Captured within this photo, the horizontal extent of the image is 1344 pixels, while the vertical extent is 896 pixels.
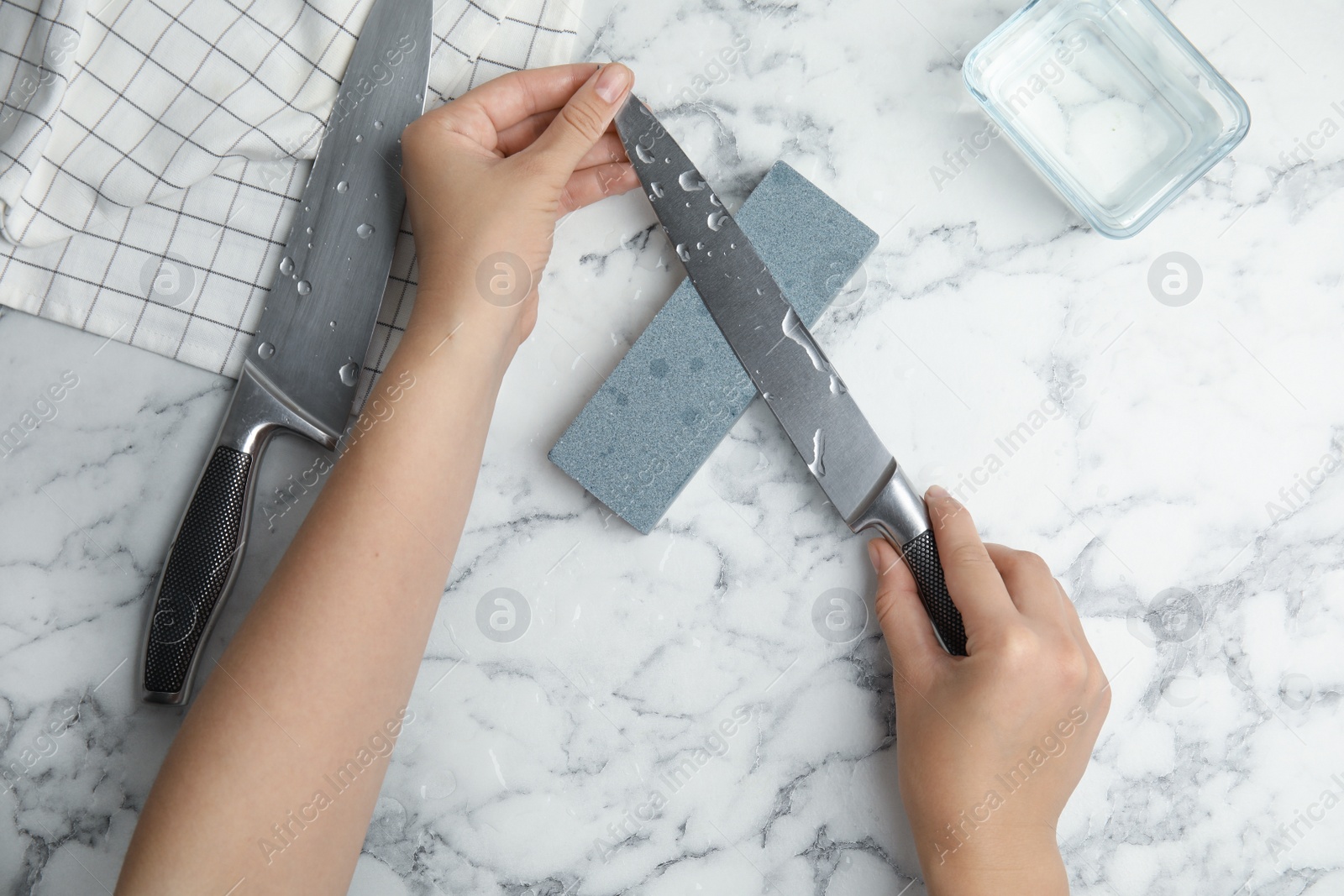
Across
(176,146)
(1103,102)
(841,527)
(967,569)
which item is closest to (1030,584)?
(967,569)

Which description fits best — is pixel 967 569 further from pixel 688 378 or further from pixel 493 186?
pixel 493 186

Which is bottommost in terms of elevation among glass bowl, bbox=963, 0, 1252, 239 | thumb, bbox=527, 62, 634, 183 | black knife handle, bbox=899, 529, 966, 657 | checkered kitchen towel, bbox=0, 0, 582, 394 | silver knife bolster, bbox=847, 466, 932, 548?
checkered kitchen towel, bbox=0, 0, 582, 394

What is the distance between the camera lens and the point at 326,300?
0.73m

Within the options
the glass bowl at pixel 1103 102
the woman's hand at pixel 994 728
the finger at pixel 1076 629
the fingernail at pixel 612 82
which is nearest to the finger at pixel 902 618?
the woman's hand at pixel 994 728

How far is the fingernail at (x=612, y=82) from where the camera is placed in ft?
2.30

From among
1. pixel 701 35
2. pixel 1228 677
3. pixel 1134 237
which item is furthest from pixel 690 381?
pixel 1228 677

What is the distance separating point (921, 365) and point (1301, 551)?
40cm

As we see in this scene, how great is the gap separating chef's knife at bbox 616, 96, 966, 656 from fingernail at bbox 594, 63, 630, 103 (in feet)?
0.12

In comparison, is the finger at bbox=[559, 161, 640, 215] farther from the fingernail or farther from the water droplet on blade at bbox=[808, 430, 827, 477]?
the water droplet on blade at bbox=[808, 430, 827, 477]

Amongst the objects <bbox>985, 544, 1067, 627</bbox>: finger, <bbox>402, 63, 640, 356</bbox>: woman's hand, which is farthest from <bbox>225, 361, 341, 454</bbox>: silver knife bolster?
<bbox>985, 544, 1067, 627</bbox>: finger

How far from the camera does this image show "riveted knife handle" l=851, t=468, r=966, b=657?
0.71 metres

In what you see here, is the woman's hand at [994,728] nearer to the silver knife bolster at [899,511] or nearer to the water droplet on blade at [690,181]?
the silver knife bolster at [899,511]

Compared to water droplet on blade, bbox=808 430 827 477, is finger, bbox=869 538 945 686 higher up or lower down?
lower down

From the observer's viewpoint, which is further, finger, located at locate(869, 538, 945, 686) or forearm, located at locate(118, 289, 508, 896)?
finger, located at locate(869, 538, 945, 686)
